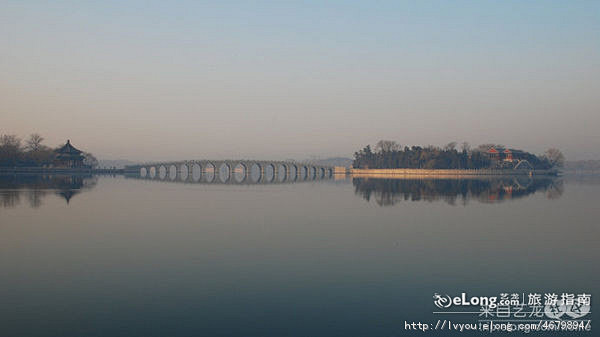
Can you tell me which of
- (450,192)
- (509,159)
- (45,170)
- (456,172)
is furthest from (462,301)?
(509,159)

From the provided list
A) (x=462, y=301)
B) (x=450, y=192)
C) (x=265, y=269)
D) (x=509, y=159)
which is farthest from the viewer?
(x=509, y=159)

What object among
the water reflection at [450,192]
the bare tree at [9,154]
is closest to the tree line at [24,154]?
the bare tree at [9,154]

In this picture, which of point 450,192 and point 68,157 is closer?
point 450,192

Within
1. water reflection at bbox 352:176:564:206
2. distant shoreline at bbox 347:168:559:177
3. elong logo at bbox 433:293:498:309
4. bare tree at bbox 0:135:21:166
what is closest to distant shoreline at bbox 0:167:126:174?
bare tree at bbox 0:135:21:166

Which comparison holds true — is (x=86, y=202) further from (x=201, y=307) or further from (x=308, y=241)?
(x=201, y=307)

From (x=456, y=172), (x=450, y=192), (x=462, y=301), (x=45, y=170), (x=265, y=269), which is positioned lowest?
(x=462, y=301)

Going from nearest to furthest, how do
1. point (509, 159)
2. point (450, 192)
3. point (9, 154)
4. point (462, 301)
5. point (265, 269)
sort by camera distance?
point (462, 301) → point (265, 269) → point (450, 192) → point (9, 154) → point (509, 159)

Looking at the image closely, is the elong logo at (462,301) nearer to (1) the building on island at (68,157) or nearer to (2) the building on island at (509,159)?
(1) the building on island at (68,157)

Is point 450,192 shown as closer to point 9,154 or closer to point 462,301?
point 462,301

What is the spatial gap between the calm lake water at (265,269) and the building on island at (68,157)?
12538 centimetres

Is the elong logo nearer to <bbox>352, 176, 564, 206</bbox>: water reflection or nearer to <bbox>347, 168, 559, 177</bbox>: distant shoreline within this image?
<bbox>352, 176, 564, 206</bbox>: water reflection

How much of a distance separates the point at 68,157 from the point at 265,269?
483ft

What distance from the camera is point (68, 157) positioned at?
486ft

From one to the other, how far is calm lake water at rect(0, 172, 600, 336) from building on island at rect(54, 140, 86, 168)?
411ft
